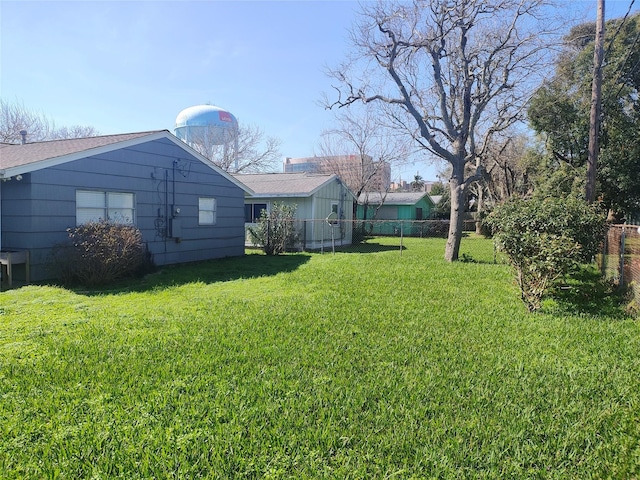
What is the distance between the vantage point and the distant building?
26.9 metres

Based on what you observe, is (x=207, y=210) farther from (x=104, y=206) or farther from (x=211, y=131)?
(x=211, y=131)

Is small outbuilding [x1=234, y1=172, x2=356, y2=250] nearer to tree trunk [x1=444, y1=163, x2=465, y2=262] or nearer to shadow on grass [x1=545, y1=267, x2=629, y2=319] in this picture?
tree trunk [x1=444, y1=163, x2=465, y2=262]

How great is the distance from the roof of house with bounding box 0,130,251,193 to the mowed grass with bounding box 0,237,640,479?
112 inches

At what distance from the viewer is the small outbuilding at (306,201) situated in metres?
16.1

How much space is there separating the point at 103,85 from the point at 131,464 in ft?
50.1

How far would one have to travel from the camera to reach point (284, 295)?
7.07m

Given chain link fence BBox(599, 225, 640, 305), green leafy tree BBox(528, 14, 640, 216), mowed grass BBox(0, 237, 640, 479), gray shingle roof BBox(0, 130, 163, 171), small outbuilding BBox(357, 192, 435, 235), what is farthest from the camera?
small outbuilding BBox(357, 192, 435, 235)

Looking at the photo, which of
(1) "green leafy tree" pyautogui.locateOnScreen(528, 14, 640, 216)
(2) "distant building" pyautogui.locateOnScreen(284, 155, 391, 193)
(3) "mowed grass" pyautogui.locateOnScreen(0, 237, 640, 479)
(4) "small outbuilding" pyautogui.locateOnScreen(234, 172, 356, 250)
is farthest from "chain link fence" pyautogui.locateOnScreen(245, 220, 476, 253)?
(3) "mowed grass" pyautogui.locateOnScreen(0, 237, 640, 479)

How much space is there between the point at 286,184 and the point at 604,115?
12.8 m

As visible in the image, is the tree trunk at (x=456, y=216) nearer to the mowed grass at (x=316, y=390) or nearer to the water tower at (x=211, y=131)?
the mowed grass at (x=316, y=390)

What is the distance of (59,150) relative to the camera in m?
9.09

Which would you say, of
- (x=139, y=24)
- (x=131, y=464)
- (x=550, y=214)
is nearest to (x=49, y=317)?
(x=131, y=464)

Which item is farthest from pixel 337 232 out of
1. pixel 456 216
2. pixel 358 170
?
pixel 358 170

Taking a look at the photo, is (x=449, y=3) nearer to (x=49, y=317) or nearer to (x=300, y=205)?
(x=300, y=205)
